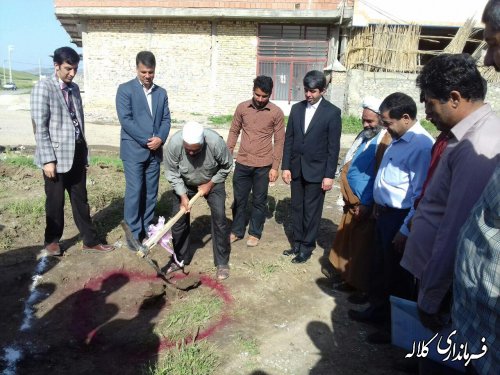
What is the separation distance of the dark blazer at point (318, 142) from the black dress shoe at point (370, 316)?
139 centimetres

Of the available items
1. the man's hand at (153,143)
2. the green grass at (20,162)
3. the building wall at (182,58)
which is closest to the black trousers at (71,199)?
the man's hand at (153,143)

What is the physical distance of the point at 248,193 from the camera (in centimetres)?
493

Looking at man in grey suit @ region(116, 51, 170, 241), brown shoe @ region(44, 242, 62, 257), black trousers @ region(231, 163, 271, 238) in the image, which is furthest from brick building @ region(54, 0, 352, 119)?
brown shoe @ region(44, 242, 62, 257)


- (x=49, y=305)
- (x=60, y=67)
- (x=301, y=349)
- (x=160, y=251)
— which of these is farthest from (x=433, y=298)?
(x=60, y=67)

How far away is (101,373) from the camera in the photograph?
8.79 feet

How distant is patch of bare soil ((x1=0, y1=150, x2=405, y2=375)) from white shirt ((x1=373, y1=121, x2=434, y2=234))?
112 centimetres

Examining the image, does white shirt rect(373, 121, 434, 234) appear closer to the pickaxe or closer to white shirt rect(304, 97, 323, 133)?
white shirt rect(304, 97, 323, 133)

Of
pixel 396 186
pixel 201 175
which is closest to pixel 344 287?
pixel 396 186

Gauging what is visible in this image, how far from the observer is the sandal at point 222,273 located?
4012 mm

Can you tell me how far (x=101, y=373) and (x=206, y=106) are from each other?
1432 centimetres

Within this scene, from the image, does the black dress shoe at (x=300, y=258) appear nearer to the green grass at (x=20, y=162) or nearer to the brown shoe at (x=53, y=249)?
the brown shoe at (x=53, y=249)

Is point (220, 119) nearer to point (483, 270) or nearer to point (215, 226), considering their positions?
point (215, 226)

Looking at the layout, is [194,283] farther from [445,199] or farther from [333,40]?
[333,40]

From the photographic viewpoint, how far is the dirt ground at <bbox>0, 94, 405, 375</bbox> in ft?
9.27
